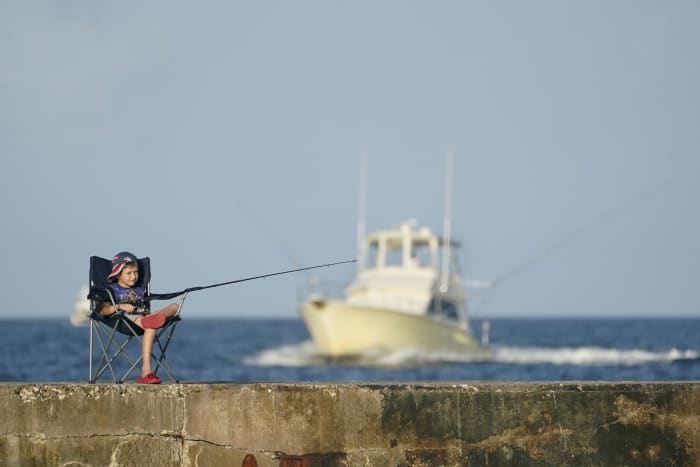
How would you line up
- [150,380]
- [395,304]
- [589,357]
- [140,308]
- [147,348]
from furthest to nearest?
1. [589,357]
2. [395,304]
3. [140,308]
4. [147,348]
5. [150,380]

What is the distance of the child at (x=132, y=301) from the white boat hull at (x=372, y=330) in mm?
26774

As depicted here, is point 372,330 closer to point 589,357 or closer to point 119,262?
point 589,357

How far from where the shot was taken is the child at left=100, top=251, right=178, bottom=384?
6.90 m

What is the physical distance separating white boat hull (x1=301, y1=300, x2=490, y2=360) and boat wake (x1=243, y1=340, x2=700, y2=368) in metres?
0.32

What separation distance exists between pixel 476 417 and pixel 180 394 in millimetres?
1545

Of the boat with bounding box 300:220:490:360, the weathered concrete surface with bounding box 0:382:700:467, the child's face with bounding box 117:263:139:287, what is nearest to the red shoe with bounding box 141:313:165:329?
the child's face with bounding box 117:263:139:287

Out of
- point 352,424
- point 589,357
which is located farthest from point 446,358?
point 352,424

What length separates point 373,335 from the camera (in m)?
35.1

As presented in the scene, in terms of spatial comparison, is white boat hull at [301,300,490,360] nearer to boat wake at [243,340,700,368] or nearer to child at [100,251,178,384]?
boat wake at [243,340,700,368]

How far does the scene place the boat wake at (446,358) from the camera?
35469 millimetres

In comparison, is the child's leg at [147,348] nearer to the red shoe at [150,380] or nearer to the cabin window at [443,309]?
the red shoe at [150,380]

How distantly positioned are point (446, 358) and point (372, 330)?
3.01m

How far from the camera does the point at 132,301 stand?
7.18 meters

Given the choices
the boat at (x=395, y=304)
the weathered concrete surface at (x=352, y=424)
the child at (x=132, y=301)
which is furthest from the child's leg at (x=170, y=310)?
the boat at (x=395, y=304)
